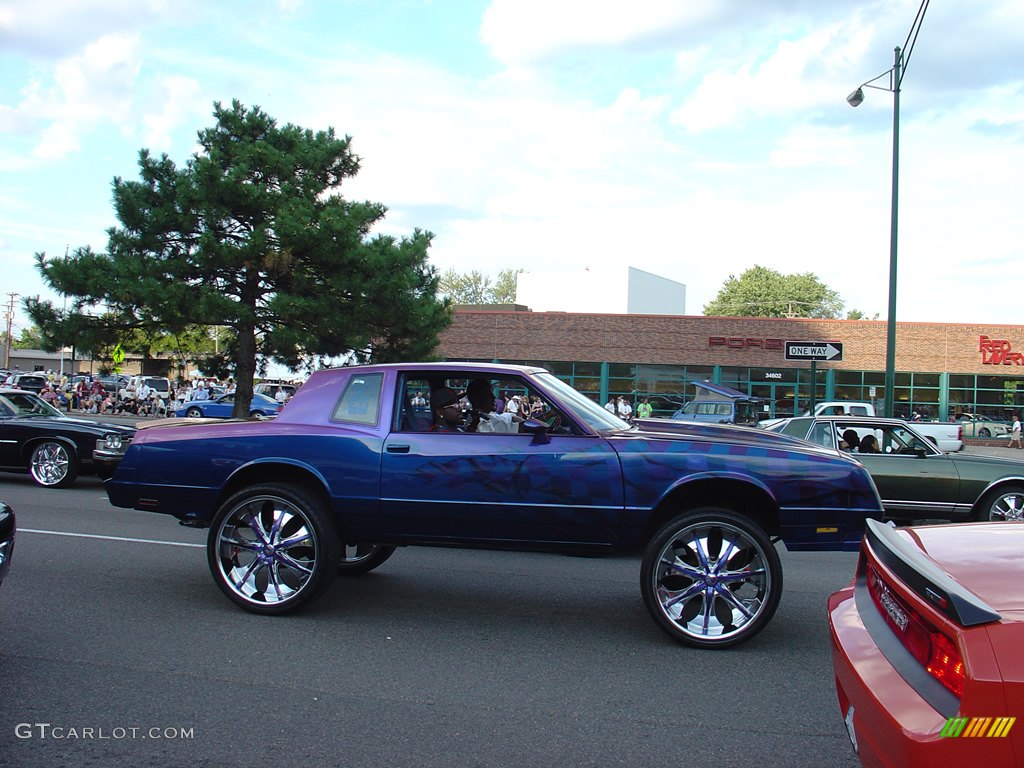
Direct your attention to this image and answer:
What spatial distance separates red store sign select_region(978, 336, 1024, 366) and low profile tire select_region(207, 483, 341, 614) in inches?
1583

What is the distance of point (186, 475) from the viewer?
5773 millimetres

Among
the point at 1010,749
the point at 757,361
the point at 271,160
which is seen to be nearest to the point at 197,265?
the point at 271,160

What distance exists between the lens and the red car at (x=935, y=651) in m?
2.21

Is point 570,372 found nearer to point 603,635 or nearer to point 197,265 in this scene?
point 197,265

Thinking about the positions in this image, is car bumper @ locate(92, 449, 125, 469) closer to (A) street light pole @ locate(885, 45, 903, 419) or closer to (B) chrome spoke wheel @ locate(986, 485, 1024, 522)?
(B) chrome spoke wheel @ locate(986, 485, 1024, 522)

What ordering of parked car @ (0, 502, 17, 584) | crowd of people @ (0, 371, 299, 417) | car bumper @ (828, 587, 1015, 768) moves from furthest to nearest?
crowd of people @ (0, 371, 299, 417), parked car @ (0, 502, 17, 584), car bumper @ (828, 587, 1015, 768)

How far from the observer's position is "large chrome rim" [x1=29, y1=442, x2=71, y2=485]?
39.2 ft

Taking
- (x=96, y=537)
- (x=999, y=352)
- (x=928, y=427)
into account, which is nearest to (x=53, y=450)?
(x=96, y=537)

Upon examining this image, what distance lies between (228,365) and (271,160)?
6.31 m

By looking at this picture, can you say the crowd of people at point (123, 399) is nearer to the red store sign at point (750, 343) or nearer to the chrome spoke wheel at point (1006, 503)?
the red store sign at point (750, 343)

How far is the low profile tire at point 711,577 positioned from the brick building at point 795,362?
109 feet

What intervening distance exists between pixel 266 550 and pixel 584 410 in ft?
7.71

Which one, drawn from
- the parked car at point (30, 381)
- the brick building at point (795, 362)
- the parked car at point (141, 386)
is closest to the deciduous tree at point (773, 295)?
the brick building at point (795, 362)
